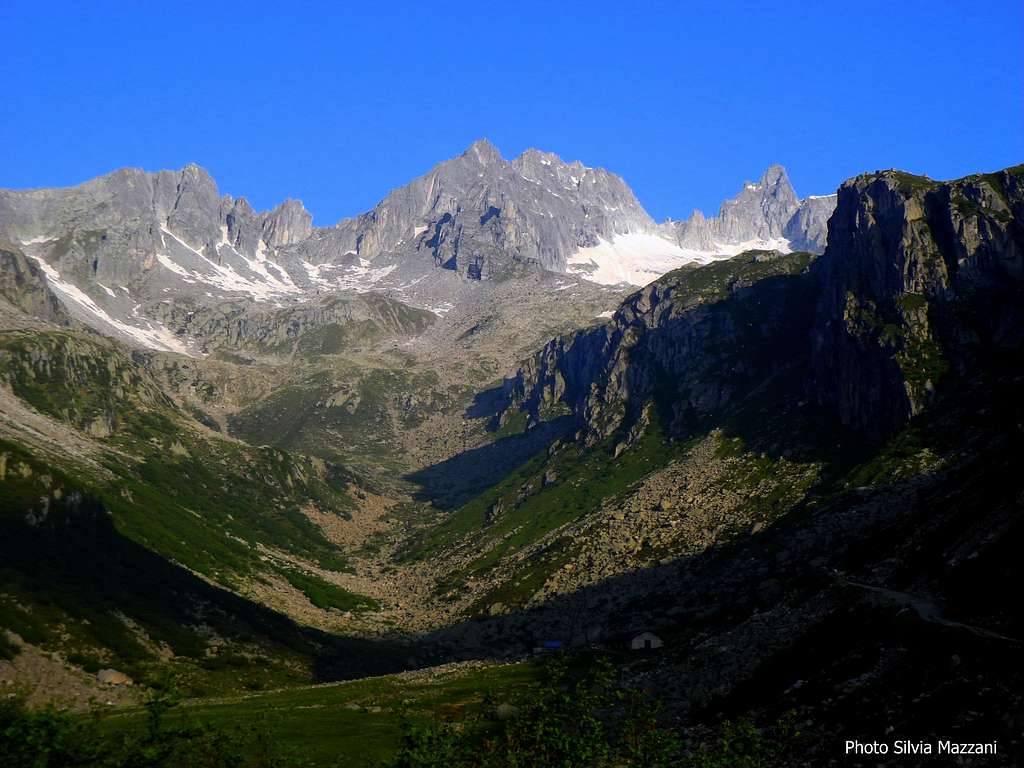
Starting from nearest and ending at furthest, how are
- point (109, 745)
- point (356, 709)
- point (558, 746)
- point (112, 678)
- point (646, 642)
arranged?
point (109, 745), point (558, 746), point (356, 709), point (112, 678), point (646, 642)

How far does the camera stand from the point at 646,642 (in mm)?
142250

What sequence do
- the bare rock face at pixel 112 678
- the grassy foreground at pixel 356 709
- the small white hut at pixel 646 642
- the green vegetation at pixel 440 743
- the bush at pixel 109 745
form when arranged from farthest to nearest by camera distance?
1. the small white hut at pixel 646 642
2. the bare rock face at pixel 112 678
3. the grassy foreground at pixel 356 709
4. the green vegetation at pixel 440 743
5. the bush at pixel 109 745

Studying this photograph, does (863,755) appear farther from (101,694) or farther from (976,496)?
(101,694)

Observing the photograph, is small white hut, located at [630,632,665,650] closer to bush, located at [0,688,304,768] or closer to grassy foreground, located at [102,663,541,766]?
grassy foreground, located at [102,663,541,766]

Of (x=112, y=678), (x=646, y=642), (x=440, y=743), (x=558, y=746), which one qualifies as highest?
(x=440, y=743)

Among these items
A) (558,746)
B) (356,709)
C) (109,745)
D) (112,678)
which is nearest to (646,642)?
(356,709)

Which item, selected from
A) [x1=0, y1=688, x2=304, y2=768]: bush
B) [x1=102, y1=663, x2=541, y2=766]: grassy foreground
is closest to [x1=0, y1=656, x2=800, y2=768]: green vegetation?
[x1=0, y1=688, x2=304, y2=768]: bush

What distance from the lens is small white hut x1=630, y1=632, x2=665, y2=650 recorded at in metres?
141

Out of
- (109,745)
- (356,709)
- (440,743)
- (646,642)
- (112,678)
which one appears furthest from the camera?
(646,642)

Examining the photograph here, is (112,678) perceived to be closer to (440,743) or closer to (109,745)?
(109,745)

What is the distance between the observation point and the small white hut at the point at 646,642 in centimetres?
14062

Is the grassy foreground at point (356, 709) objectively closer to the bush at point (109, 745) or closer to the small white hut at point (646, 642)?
the bush at point (109, 745)

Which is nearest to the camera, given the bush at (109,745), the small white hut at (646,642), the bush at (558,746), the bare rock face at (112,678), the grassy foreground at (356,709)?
the bush at (109,745)

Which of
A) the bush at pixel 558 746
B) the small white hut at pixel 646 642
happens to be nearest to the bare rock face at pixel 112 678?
the small white hut at pixel 646 642
